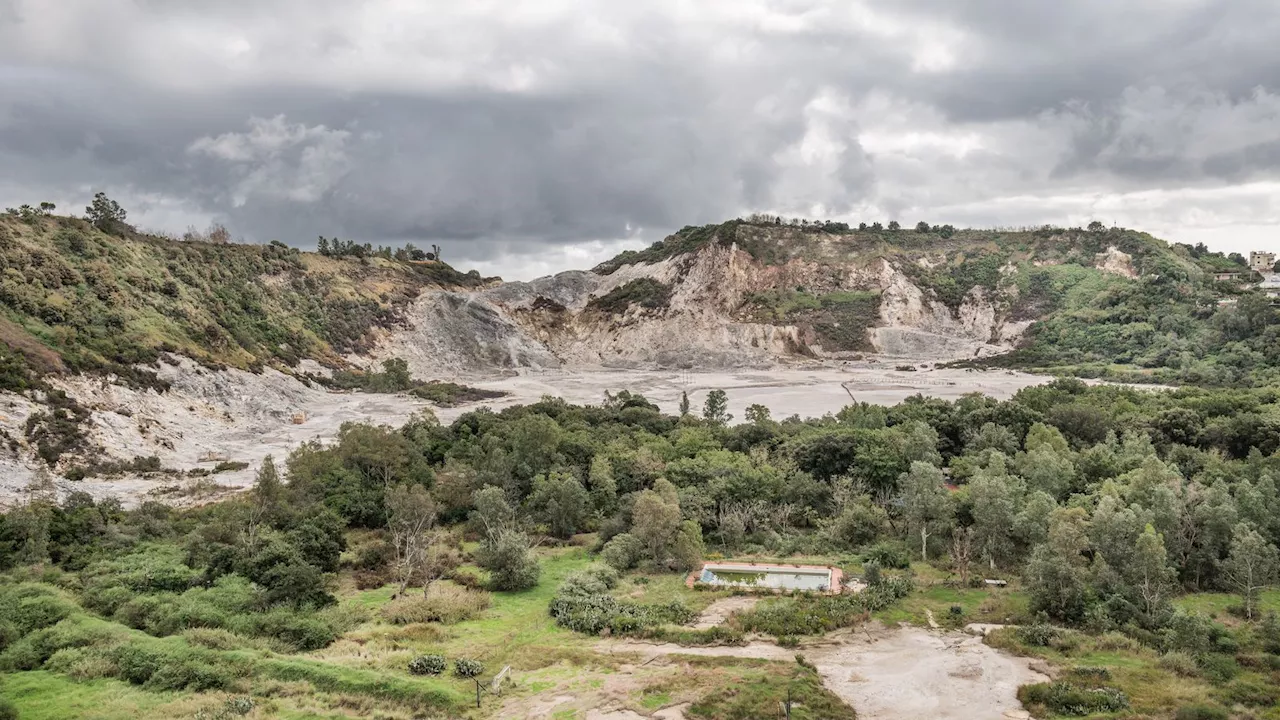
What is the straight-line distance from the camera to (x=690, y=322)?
5069 inches

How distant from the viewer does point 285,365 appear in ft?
282

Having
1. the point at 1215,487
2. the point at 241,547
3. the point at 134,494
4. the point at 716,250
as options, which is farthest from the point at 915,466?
the point at 716,250

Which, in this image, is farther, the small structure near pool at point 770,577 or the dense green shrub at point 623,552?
the dense green shrub at point 623,552

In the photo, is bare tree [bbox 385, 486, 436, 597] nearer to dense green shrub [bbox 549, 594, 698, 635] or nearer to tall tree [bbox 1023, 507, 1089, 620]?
dense green shrub [bbox 549, 594, 698, 635]

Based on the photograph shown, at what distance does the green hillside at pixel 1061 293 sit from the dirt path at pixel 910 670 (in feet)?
207

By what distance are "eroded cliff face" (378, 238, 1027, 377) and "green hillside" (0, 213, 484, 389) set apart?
10.0 metres

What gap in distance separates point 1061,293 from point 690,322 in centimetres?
5831

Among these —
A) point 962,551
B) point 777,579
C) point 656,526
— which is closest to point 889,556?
point 962,551

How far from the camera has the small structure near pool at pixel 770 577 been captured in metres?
30.5

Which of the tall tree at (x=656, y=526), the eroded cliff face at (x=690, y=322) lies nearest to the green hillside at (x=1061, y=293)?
the eroded cliff face at (x=690, y=322)

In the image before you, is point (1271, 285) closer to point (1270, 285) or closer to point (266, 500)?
point (1270, 285)

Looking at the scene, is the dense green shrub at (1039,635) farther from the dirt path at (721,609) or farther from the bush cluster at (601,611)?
the bush cluster at (601,611)

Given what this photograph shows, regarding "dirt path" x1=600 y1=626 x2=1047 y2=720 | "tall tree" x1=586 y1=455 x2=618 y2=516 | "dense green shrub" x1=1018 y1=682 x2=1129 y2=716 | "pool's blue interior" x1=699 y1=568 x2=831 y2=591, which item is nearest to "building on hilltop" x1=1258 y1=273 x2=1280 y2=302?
"tall tree" x1=586 y1=455 x2=618 y2=516

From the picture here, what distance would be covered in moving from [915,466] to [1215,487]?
37.5 ft
